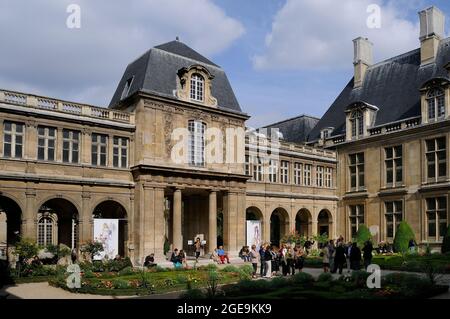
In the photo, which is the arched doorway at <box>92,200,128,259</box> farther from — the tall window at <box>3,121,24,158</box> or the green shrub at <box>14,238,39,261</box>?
the tall window at <box>3,121,24,158</box>

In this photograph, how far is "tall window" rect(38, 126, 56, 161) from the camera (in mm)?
28656

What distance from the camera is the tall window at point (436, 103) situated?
3663cm

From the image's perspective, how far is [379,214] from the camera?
40719 mm

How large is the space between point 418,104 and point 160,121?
20646mm

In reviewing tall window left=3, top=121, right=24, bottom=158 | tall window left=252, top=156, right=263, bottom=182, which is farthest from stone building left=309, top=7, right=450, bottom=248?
tall window left=3, top=121, right=24, bottom=158

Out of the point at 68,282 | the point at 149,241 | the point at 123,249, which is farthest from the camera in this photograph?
the point at 123,249

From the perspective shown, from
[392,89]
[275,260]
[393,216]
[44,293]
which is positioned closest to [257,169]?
[393,216]

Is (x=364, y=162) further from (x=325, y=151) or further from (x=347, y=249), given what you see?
(x=347, y=249)

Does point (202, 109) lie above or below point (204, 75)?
below

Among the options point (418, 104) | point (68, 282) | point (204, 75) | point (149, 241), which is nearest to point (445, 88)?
point (418, 104)

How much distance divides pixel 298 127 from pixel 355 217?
43.2 ft

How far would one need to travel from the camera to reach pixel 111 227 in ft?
96.0

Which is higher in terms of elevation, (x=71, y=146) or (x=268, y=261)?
(x=71, y=146)

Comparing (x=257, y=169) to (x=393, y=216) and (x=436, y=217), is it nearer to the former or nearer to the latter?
(x=393, y=216)
